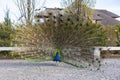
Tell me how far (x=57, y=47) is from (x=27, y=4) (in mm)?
10290

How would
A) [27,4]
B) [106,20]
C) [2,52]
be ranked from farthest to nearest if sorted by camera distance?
[106,20] → [27,4] → [2,52]

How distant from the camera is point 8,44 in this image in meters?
17.4

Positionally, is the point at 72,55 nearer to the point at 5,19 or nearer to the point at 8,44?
the point at 8,44

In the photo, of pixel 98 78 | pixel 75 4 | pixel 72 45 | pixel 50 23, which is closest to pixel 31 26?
pixel 50 23

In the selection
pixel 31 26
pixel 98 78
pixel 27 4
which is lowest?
pixel 98 78

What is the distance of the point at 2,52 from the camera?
56.4ft

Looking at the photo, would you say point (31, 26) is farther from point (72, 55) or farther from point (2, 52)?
point (2, 52)

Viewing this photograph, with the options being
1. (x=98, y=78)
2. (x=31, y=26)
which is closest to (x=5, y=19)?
(x=31, y=26)

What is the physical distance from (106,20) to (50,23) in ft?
125

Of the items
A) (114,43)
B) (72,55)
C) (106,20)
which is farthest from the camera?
(106,20)

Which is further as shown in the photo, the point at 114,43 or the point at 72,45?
the point at 114,43

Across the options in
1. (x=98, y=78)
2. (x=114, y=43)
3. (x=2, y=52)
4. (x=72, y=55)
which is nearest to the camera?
(x=98, y=78)

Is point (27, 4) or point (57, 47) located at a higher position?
point (27, 4)

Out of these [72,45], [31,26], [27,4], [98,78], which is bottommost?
[98,78]
